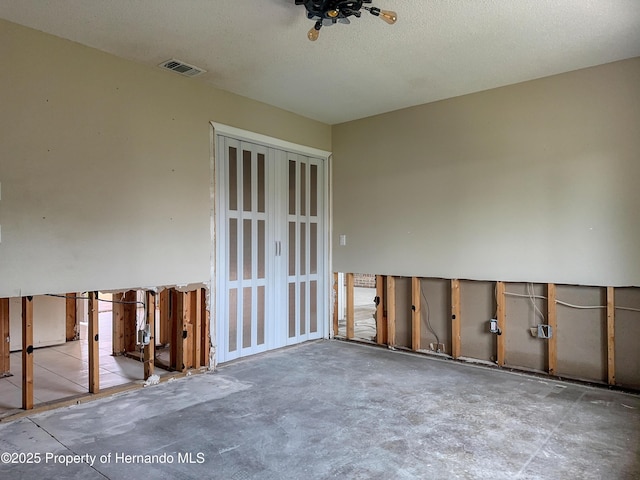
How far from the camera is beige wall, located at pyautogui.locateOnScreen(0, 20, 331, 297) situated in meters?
3.01

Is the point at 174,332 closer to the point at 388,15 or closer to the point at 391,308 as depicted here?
the point at 391,308

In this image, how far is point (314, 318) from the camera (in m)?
5.47

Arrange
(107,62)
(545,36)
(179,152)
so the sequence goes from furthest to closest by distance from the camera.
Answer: (179,152), (107,62), (545,36)

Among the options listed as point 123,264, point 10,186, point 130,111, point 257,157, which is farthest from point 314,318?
point 10,186

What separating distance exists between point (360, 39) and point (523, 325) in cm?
306

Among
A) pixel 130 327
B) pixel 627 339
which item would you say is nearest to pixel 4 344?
pixel 130 327

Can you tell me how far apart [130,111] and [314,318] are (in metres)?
3.23

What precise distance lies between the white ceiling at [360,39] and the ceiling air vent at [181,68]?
0.22 ft

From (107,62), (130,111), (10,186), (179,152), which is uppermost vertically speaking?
(107,62)

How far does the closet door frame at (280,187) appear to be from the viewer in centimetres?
421

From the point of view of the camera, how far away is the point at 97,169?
3.40 metres

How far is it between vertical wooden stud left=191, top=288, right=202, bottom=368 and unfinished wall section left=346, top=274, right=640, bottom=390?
221cm

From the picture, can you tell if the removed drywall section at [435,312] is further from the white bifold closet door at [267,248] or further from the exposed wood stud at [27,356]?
the exposed wood stud at [27,356]

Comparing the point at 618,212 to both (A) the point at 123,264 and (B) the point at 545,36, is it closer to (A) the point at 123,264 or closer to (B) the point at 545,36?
(B) the point at 545,36
